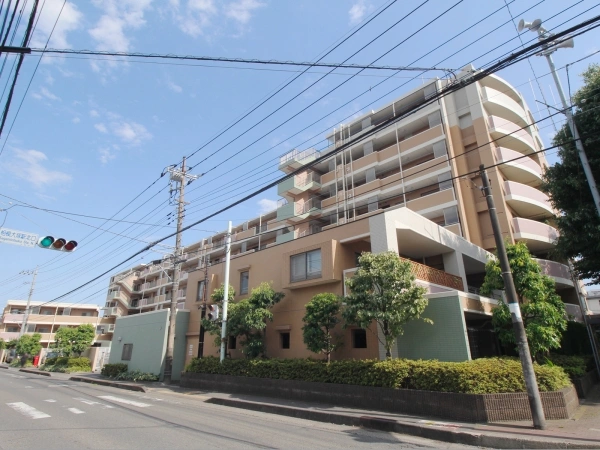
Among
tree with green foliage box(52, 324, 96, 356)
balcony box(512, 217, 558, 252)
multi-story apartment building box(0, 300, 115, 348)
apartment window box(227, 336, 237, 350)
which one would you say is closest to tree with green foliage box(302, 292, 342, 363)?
apartment window box(227, 336, 237, 350)

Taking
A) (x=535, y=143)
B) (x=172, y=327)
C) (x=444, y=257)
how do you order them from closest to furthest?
(x=444, y=257), (x=172, y=327), (x=535, y=143)

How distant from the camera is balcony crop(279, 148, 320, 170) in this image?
3469 cm

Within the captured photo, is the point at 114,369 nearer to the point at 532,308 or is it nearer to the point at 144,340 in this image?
the point at 144,340

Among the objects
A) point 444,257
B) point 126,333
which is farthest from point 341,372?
point 126,333

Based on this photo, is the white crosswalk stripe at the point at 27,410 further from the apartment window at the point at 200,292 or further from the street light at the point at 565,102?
the street light at the point at 565,102

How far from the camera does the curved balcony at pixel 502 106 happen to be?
A: 27.5m

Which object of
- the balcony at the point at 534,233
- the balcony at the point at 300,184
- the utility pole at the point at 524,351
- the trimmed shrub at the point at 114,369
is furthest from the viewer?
the balcony at the point at 300,184

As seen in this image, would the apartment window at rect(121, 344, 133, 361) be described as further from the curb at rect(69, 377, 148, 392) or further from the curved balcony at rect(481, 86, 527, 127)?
the curved balcony at rect(481, 86, 527, 127)

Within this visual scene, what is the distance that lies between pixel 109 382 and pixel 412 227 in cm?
1997

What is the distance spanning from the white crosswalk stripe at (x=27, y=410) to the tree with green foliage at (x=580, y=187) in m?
19.9

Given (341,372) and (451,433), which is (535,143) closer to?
(341,372)

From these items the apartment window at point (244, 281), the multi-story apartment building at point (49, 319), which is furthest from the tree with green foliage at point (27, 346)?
the apartment window at point (244, 281)

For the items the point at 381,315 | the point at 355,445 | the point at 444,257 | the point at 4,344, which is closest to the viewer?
the point at 355,445

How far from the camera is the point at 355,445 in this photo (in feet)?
24.3
